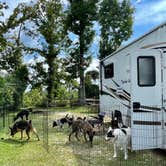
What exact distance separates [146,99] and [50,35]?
21639mm

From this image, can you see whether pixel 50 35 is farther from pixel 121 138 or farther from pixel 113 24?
pixel 121 138

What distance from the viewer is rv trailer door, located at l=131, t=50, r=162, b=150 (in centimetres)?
880

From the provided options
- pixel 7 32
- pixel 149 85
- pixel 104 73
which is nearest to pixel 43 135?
pixel 104 73

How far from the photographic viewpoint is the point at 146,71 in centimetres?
903

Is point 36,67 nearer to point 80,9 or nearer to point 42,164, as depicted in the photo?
point 80,9

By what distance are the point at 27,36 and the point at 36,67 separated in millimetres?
2566

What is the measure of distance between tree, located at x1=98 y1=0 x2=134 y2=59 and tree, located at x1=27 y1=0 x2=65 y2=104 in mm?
3239

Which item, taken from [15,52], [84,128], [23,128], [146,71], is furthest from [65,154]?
[15,52]

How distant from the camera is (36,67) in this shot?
99.9 feet

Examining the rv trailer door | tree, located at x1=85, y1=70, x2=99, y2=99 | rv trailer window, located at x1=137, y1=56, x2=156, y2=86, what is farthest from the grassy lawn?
tree, located at x1=85, y1=70, x2=99, y2=99

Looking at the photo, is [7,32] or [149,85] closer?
[149,85]

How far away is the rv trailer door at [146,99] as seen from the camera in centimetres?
880

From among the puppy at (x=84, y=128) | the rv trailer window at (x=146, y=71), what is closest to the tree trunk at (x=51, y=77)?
the puppy at (x=84, y=128)

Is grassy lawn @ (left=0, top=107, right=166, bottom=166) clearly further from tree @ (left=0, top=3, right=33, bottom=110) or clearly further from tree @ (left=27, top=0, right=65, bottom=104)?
tree @ (left=27, top=0, right=65, bottom=104)
